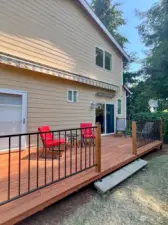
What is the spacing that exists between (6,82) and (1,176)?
297cm

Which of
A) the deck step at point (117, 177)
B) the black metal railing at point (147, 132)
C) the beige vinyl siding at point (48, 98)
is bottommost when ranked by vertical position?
the deck step at point (117, 177)

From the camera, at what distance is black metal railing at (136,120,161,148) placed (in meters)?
6.23

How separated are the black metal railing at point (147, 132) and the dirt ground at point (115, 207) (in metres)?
2.20

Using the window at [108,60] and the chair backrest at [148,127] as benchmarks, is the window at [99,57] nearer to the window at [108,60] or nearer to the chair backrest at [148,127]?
the window at [108,60]

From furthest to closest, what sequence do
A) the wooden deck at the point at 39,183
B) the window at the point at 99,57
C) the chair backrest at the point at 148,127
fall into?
the window at the point at 99,57 → the chair backrest at the point at 148,127 → the wooden deck at the point at 39,183

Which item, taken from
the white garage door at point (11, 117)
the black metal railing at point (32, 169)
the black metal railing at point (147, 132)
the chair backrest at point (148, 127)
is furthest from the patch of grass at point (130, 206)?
the white garage door at point (11, 117)

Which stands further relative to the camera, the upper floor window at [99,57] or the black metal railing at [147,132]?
the upper floor window at [99,57]

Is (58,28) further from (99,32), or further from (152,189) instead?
(152,189)

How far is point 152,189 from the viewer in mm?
3926

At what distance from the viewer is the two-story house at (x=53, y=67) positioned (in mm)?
5273

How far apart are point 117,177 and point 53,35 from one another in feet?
18.9

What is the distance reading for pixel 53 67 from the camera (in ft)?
21.6

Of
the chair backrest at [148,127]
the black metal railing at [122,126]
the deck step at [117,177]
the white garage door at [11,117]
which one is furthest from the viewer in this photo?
the black metal railing at [122,126]

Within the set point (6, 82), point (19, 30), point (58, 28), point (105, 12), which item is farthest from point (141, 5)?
point (6, 82)
